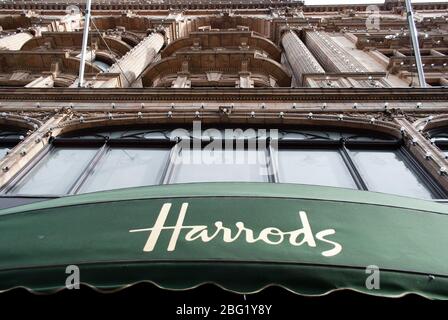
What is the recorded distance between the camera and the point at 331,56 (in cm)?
1875

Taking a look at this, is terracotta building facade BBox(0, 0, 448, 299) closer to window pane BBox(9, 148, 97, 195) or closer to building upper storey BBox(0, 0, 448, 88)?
window pane BBox(9, 148, 97, 195)

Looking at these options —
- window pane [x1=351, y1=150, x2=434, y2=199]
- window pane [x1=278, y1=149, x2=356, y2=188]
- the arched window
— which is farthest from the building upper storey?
window pane [x1=278, y1=149, x2=356, y2=188]

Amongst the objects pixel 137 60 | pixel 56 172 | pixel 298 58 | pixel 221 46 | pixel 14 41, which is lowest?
pixel 56 172

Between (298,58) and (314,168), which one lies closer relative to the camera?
(314,168)

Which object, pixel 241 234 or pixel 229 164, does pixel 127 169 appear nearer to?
pixel 229 164

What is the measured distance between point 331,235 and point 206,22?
1302 inches

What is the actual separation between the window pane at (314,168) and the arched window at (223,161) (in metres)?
0.02

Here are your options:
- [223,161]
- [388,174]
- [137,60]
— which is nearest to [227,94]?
[223,161]

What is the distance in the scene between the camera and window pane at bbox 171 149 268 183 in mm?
8023

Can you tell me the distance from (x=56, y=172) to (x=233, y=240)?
5612mm

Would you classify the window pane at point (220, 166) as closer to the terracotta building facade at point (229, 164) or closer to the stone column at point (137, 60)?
the terracotta building facade at point (229, 164)

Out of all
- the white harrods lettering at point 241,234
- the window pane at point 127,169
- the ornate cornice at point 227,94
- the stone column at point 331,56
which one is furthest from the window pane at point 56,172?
the stone column at point 331,56

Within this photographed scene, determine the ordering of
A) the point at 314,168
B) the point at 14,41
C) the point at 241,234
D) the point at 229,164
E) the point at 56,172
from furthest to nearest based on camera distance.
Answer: the point at 14,41
the point at 229,164
the point at 56,172
the point at 314,168
the point at 241,234

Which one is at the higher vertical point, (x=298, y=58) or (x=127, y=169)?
(x=298, y=58)
